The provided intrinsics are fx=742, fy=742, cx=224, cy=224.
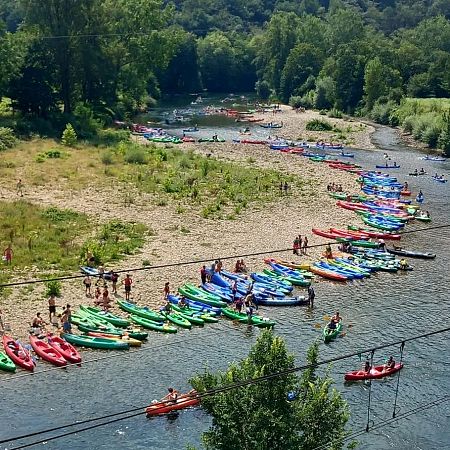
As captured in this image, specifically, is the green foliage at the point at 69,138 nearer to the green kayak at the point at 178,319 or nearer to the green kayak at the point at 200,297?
the green kayak at the point at 200,297

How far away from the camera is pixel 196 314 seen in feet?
127

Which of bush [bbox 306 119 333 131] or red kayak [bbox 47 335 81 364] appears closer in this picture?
red kayak [bbox 47 335 81 364]

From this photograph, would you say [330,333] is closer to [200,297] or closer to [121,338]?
[200,297]

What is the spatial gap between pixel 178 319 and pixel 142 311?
6.30 ft

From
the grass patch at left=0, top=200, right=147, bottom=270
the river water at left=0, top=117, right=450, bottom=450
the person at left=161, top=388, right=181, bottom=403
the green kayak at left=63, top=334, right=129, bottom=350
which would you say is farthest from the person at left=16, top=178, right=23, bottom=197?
the person at left=161, top=388, right=181, bottom=403

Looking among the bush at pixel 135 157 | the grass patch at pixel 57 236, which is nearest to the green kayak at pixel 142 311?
the grass patch at pixel 57 236

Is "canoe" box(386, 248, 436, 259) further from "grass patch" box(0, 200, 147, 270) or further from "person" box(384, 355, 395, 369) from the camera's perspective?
"grass patch" box(0, 200, 147, 270)

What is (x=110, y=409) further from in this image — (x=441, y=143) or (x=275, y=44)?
(x=275, y=44)

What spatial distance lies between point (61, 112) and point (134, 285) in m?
52.1

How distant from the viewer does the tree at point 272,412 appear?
19.0 m

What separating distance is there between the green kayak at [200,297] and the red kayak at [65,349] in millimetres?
8262

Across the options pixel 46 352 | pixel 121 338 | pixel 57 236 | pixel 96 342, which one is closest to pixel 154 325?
pixel 121 338

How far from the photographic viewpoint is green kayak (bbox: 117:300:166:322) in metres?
37.8

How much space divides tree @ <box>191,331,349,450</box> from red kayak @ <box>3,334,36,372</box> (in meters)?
14.4
